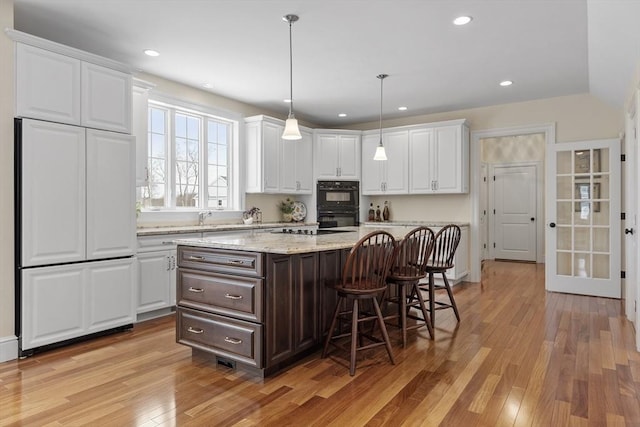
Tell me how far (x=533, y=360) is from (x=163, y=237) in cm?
338

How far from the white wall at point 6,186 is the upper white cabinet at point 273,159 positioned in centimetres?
299

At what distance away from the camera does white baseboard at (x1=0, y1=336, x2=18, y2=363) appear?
2842 mm

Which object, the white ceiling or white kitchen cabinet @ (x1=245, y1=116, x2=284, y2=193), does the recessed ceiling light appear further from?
white kitchen cabinet @ (x1=245, y1=116, x2=284, y2=193)

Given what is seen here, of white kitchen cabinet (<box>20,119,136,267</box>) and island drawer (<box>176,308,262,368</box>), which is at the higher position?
white kitchen cabinet (<box>20,119,136,267</box>)

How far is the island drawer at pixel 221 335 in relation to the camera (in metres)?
2.53

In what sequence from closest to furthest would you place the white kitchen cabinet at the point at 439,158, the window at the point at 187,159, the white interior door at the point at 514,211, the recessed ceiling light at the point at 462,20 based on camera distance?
the recessed ceiling light at the point at 462,20, the window at the point at 187,159, the white kitchen cabinet at the point at 439,158, the white interior door at the point at 514,211

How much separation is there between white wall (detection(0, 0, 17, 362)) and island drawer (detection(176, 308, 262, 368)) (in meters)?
1.19

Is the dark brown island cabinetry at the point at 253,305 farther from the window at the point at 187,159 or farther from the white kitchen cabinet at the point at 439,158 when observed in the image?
the white kitchen cabinet at the point at 439,158

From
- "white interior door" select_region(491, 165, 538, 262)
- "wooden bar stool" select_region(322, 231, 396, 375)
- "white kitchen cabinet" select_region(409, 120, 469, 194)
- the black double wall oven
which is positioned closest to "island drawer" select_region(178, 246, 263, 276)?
"wooden bar stool" select_region(322, 231, 396, 375)

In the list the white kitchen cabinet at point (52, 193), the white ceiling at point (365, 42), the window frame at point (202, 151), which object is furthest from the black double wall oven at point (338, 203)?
the white kitchen cabinet at point (52, 193)

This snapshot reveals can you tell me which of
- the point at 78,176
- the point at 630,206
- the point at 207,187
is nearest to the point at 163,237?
the point at 78,176

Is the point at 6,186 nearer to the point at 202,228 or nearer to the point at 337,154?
the point at 202,228

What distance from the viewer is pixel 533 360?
2889 millimetres

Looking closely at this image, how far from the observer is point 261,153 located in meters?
5.52
